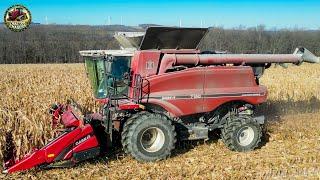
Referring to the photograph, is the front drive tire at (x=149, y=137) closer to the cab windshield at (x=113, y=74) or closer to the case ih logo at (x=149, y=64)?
the cab windshield at (x=113, y=74)

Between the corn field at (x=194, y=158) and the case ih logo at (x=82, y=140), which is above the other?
the case ih logo at (x=82, y=140)

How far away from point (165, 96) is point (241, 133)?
174cm

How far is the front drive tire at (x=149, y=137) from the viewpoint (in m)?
7.24

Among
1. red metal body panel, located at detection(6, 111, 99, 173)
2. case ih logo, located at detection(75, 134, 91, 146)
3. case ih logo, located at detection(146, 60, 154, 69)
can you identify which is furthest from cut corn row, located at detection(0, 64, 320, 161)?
case ih logo, located at detection(146, 60, 154, 69)

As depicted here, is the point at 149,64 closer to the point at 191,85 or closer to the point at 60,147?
the point at 191,85

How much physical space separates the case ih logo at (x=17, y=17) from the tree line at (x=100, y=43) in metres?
13.0

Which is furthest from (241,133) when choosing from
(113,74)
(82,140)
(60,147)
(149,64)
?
(60,147)

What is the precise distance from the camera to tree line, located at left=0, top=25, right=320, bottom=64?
159 ft

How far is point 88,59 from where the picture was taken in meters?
8.36

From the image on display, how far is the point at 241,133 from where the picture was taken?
8195 mm

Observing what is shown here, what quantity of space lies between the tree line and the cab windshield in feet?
120

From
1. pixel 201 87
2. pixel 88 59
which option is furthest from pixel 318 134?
pixel 88 59

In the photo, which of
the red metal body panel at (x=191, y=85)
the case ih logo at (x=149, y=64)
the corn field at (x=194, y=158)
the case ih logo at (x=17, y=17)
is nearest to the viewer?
the corn field at (x=194, y=158)

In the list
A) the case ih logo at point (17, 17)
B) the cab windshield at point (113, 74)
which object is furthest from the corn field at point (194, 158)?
the case ih logo at point (17, 17)
